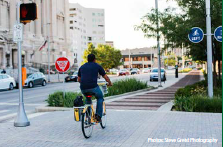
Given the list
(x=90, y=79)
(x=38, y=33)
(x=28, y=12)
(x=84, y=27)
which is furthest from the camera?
(x=84, y=27)

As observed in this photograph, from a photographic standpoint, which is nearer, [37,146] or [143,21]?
[37,146]

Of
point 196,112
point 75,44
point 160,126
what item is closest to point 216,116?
point 196,112

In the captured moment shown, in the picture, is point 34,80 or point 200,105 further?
point 34,80

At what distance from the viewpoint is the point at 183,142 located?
243 inches

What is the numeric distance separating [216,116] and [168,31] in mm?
6320

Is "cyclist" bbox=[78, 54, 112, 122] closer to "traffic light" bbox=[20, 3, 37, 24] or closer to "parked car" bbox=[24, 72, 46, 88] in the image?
"traffic light" bbox=[20, 3, 37, 24]

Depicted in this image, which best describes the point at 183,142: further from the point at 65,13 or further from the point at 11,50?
the point at 65,13

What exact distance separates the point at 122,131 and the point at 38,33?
53.9m

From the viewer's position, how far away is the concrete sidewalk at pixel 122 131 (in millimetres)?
6320

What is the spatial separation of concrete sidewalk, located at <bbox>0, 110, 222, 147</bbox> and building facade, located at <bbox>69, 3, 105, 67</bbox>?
114 metres

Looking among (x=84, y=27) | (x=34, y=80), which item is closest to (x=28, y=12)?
(x=34, y=80)

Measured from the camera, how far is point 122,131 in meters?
7.36

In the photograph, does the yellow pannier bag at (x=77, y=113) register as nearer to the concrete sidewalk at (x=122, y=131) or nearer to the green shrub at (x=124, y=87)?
the concrete sidewalk at (x=122, y=131)

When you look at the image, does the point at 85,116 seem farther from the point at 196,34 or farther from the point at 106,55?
the point at 106,55
